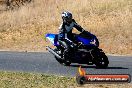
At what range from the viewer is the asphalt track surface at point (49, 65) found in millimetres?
13852

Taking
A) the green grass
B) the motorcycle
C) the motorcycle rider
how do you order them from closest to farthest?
1. the green grass
2. the motorcycle
3. the motorcycle rider

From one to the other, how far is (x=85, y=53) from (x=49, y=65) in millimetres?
1495

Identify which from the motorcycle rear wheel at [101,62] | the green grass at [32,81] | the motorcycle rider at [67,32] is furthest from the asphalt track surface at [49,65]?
the green grass at [32,81]

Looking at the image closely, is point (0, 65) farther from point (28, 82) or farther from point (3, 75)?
point (28, 82)

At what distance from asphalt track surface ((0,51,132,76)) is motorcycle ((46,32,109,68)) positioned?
24 centimetres

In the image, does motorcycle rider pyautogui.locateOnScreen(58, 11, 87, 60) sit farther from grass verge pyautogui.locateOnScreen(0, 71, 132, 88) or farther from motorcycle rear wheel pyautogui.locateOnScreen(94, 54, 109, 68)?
grass verge pyautogui.locateOnScreen(0, 71, 132, 88)

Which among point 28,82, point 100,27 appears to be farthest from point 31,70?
point 100,27

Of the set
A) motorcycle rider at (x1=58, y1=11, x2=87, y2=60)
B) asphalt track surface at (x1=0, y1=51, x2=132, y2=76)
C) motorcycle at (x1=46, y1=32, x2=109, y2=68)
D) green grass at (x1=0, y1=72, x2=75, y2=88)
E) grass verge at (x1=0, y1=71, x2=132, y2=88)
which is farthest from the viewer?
motorcycle rider at (x1=58, y1=11, x2=87, y2=60)

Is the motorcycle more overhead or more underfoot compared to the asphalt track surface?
more overhead

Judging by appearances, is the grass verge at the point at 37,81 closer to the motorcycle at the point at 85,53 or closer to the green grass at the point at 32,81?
the green grass at the point at 32,81

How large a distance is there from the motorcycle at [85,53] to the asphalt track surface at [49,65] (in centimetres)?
24

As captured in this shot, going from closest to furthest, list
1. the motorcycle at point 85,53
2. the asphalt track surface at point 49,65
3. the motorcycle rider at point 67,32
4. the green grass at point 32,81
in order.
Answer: the green grass at point 32,81, the asphalt track surface at point 49,65, the motorcycle at point 85,53, the motorcycle rider at point 67,32

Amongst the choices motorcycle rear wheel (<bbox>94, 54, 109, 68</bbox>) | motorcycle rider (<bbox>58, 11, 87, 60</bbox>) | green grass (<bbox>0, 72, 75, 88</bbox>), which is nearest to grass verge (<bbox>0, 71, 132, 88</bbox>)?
green grass (<bbox>0, 72, 75, 88</bbox>)

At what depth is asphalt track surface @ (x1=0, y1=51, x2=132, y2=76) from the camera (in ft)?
45.4
